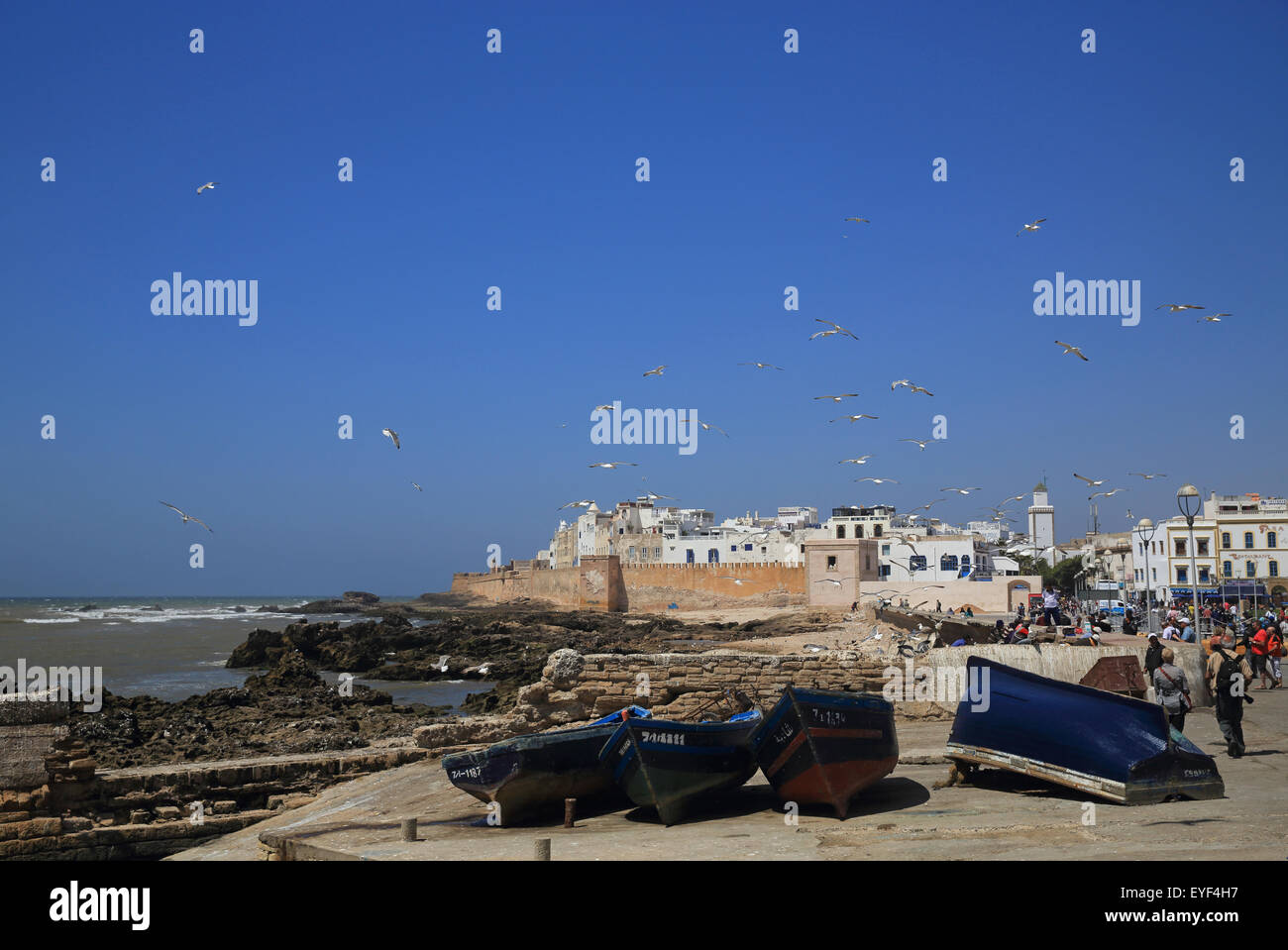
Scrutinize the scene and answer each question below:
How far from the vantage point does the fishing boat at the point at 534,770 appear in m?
8.70

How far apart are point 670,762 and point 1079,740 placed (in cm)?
322

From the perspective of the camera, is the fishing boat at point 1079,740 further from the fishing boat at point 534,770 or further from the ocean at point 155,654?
the ocean at point 155,654

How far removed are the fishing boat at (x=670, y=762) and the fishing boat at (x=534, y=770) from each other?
244 mm

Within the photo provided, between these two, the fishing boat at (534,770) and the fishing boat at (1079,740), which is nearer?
the fishing boat at (1079,740)

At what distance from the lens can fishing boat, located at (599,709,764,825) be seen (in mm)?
8328

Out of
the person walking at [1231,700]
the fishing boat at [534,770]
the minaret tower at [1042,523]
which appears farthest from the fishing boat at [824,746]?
the minaret tower at [1042,523]

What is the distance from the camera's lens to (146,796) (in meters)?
10.6

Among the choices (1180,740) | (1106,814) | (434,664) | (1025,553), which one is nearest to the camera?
(1106,814)

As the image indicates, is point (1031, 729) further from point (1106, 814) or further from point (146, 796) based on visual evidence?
point (146, 796)

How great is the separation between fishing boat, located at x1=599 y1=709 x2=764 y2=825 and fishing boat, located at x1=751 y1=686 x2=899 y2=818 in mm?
381

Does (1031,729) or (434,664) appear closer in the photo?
(1031,729)
